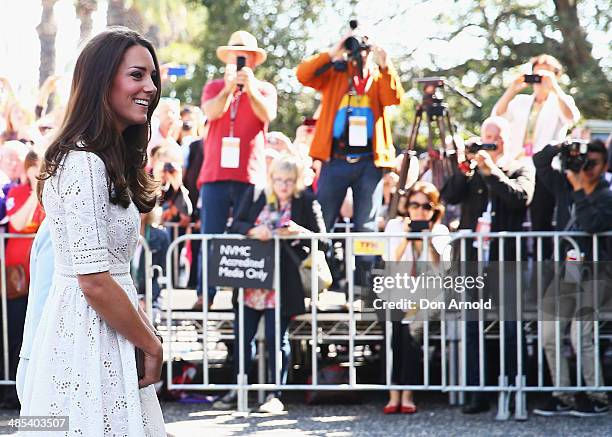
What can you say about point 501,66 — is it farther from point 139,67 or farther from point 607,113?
point 139,67

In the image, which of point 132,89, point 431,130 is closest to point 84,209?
point 132,89

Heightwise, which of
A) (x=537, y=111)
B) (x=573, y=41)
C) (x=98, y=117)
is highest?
(x=573, y=41)

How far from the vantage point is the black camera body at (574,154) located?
7180 mm

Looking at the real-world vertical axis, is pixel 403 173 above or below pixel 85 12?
below

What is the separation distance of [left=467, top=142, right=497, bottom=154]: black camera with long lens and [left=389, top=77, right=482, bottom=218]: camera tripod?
2.51 feet

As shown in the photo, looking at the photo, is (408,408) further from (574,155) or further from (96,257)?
(96,257)

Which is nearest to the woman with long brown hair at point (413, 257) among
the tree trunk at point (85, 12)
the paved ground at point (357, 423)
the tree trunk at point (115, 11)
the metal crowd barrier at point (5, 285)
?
the paved ground at point (357, 423)

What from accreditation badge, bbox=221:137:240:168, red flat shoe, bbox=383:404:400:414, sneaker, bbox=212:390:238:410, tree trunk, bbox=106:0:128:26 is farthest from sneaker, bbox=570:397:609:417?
tree trunk, bbox=106:0:128:26

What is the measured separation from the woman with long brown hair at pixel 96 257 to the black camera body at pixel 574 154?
451 cm

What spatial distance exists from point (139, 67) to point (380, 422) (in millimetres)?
4441

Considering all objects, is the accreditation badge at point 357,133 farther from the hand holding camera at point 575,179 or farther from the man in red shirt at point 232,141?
the hand holding camera at point 575,179

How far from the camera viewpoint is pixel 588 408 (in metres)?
7.21

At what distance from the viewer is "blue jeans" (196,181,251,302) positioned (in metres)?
7.99

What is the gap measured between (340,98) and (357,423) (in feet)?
8.02
